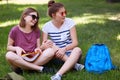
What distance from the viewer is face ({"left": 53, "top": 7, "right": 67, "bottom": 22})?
532 cm

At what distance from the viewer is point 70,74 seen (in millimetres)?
5082

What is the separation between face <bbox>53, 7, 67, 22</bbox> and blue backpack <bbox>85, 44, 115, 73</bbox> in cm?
66

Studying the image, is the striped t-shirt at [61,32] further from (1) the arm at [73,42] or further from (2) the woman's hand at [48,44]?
(2) the woman's hand at [48,44]

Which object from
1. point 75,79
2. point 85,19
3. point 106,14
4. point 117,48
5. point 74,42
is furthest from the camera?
point 106,14

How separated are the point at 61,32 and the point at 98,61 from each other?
2.43 feet

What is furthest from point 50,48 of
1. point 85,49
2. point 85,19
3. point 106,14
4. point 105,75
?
point 106,14

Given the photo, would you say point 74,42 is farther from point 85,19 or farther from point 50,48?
point 85,19

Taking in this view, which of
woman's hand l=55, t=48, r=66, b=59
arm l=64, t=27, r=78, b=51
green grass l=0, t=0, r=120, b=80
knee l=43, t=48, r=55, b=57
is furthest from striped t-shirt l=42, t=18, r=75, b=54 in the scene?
green grass l=0, t=0, r=120, b=80

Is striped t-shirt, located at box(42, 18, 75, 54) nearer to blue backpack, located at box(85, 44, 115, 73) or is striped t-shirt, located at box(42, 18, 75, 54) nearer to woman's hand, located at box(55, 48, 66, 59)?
woman's hand, located at box(55, 48, 66, 59)

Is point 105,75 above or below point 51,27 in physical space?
below

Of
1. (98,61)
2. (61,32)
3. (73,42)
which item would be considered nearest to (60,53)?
(73,42)

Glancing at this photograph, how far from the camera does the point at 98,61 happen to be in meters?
5.15

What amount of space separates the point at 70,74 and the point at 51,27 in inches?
33.2

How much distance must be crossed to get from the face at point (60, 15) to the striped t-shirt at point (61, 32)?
0.13m
